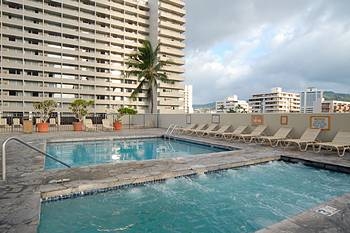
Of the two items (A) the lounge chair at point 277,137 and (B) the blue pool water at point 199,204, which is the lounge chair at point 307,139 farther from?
(B) the blue pool water at point 199,204

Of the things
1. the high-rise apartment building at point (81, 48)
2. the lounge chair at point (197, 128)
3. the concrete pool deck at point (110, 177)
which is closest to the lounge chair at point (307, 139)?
the concrete pool deck at point (110, 177)

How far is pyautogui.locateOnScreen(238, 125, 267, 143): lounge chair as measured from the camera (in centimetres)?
1240

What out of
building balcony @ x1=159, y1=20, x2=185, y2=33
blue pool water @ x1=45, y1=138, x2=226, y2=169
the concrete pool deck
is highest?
building balcony @ x1=159, y1=20, x2=185, y2=33

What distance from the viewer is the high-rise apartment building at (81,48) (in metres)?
42.3

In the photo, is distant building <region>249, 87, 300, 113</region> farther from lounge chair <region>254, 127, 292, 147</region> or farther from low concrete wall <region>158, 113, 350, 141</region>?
lounge chair <region>254, 127, 292, 147</region>

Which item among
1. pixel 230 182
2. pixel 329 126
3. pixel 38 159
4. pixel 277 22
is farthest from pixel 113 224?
pixel 277 22

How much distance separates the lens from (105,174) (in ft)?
20.2

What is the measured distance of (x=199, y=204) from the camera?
511 centimetres

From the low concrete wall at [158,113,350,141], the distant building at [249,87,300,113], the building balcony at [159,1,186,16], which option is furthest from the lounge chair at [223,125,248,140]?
the distant building at [249,87,300,113]

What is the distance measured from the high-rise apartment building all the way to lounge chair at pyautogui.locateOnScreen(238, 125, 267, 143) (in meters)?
26.3

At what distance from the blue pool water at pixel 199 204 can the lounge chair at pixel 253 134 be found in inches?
211

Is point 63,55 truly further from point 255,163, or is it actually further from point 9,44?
point 255,163

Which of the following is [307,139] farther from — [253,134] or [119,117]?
[119,117]

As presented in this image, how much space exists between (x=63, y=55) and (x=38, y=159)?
43417 mm
